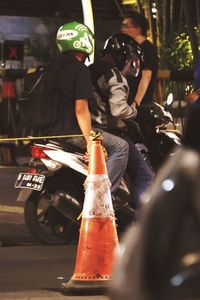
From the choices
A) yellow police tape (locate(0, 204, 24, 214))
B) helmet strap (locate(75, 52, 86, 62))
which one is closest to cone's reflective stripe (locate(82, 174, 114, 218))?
helmet strap (locate(75, 52, 86, 62))

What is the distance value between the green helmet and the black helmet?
0.39 metres

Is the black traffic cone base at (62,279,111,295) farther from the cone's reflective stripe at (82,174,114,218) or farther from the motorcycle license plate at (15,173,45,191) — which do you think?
the motorcycle license plate at (15,173,45,191)

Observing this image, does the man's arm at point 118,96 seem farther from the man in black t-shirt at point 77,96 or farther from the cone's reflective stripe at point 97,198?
the cone's reflective stripe at point 97,198

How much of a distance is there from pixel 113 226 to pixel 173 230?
12.9ft

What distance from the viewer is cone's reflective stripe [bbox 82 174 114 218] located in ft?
20.0

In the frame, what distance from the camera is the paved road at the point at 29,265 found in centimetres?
611

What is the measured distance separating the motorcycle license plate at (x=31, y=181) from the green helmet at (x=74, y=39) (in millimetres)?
1108

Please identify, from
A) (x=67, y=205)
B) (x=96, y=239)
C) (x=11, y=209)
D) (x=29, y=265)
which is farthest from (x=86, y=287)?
(x=11, y=209)

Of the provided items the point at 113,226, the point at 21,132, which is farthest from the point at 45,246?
the point at 21,132

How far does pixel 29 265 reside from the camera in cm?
708

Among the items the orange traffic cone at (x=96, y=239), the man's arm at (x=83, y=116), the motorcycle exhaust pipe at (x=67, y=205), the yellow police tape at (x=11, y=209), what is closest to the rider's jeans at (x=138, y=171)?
the motorcycle exhaust pipe at (x=67, y=205)

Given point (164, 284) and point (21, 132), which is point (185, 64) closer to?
point (21, 132)

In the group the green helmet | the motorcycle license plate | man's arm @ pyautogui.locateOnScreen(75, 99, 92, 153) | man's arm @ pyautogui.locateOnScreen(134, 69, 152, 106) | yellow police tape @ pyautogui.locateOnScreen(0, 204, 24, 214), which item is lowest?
yellow police tape @ pyautogui.locateOnScreen(0, 204, 24, 214)

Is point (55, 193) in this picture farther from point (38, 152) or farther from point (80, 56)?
point (80, 56)
